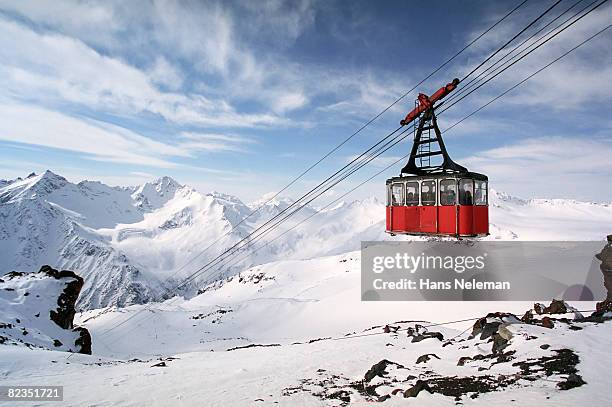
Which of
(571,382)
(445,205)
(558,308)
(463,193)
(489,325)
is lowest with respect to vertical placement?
(489,325)

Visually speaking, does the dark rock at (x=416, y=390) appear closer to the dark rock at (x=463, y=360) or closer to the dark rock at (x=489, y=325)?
the dark rock at (x=463, y=360)

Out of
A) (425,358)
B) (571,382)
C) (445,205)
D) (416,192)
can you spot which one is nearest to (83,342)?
(425,358)

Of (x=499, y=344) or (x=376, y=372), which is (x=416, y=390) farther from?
(x=499, y=344)

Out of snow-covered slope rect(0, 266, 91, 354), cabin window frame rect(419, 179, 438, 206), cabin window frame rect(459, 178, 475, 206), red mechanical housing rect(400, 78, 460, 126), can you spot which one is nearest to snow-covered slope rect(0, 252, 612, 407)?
cabin window frame rect(459, 178, 475, 206)

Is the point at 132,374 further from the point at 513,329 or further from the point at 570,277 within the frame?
the point at 570,277

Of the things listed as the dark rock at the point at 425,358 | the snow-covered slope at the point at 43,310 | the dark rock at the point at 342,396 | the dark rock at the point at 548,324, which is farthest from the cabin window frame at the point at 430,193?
the snow-covered slope at the point at 43,310

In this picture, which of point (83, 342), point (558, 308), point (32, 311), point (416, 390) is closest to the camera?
point (416, 390)

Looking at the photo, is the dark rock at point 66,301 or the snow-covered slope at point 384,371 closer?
the snow-covered slope at point 384,371
